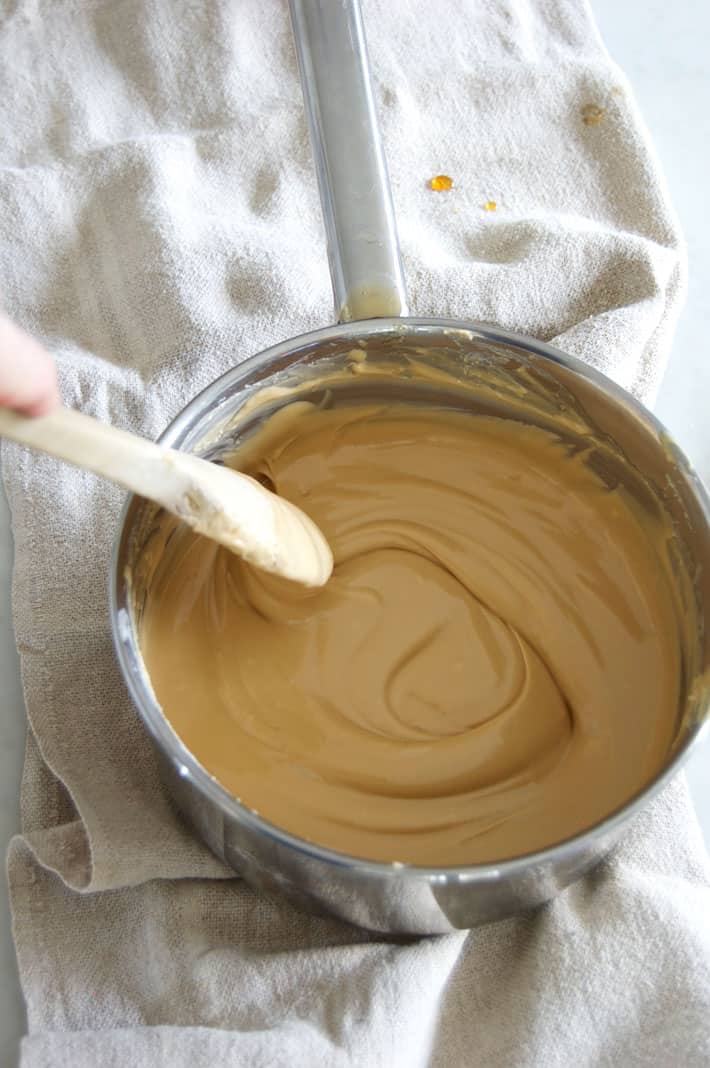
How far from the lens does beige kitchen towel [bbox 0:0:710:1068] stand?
45.7 inches

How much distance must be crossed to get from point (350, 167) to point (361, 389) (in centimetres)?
25

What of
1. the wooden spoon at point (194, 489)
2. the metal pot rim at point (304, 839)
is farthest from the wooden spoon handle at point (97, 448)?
the metal pot rim at point (304, 839)

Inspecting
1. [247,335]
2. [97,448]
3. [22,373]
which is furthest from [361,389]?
[22,373]

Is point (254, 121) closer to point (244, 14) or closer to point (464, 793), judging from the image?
point (244, 14)

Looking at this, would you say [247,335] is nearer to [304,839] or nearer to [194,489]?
[194,489]

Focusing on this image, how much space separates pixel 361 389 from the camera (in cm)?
137

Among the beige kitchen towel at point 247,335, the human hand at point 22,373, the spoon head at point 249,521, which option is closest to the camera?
the human hand at point 22,373

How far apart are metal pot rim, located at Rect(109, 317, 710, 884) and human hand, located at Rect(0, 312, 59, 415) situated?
309 millimetres

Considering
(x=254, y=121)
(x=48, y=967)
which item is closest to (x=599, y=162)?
(x=254, y=121)

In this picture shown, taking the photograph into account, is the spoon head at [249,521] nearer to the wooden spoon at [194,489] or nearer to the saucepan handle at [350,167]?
the wooden spoon at [194,489]

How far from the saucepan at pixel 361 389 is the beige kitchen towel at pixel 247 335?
88mm

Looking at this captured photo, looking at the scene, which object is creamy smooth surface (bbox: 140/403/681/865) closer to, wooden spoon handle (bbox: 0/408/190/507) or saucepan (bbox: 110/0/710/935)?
saucepan (bbox: 110/0/710/935)

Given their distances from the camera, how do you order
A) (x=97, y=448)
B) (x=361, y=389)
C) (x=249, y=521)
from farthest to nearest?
(x=361, y=389) → (x=249, y=521) → (x=97, y=448)

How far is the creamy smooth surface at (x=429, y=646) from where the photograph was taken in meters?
1.18
